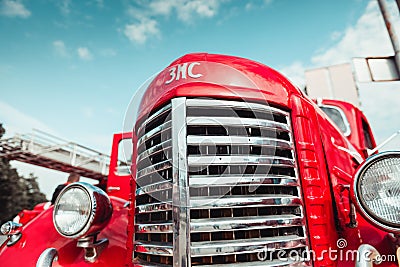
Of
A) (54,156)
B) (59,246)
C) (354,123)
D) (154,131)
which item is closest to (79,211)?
(59,246)

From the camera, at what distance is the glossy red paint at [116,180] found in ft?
15.0

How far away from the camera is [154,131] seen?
1.92m

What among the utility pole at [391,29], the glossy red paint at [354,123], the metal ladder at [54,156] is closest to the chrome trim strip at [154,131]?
the glossy red paint at [354,123]

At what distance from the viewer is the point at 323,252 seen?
65.3 inches

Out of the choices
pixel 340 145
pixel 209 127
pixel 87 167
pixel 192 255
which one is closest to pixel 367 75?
pixel 340 145

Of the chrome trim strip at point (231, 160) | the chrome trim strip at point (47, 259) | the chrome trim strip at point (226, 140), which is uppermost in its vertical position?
the chrome trim strip at point (226, 140)

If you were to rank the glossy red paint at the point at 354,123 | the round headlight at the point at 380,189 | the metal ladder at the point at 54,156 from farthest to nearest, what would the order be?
1. the metal ladder at the point at 54,156
2. the glossy red paint at the point at 354,123
3. the round headlight at the point at 380,189

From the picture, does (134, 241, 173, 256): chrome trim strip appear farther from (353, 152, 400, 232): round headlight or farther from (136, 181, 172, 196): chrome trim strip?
(353, 152, 400, 232): round headlight

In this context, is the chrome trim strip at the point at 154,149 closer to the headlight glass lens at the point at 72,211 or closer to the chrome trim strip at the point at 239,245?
the headlight glass lens at the point at 72,211

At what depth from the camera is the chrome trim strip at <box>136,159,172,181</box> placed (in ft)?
5.70

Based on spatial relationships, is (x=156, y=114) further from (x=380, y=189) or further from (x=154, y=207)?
(x=380, y=189)

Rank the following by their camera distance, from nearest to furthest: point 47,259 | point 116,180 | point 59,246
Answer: point 47,259 → point 59,246 → point 116,180

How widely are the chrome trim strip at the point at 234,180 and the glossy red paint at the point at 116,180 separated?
301 centimetres

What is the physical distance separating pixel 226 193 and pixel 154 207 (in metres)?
0.44
